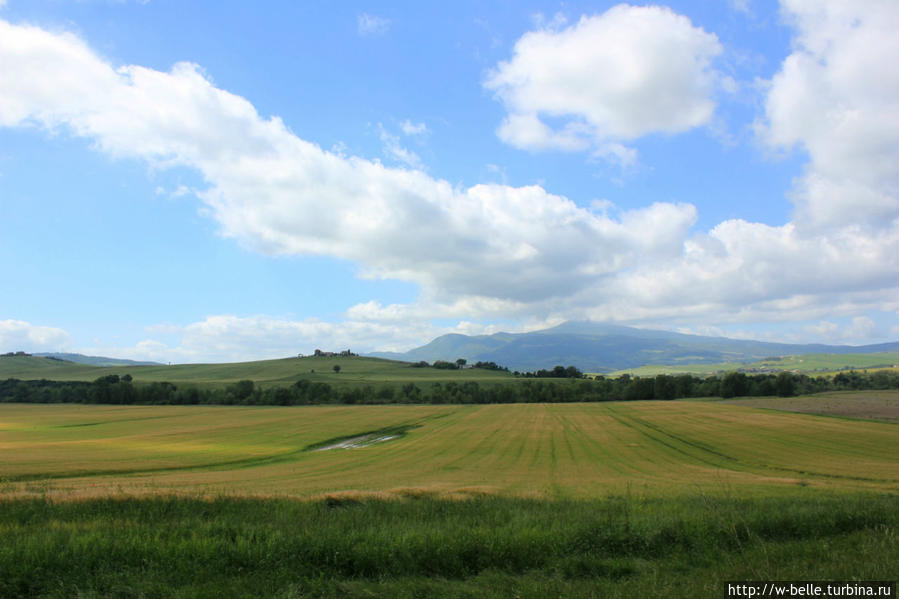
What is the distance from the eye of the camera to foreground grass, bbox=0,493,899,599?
716 cm

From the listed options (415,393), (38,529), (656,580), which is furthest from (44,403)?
(656,580)

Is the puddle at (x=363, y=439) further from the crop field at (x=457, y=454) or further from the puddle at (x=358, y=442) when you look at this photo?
the crop field at (x=457, y=454)

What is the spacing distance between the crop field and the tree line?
36.2m

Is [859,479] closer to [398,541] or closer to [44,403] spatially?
[398,541]

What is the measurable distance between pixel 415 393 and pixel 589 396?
4720 centimetres

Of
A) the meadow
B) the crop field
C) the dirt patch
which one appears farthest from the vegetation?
the meadow

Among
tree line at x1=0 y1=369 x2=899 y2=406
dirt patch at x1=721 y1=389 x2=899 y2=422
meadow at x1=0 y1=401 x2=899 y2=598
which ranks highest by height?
meadow at x1=0 y1=401 x2=899 y2=598

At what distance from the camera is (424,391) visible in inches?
5285

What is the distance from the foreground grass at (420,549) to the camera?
7.16 metres

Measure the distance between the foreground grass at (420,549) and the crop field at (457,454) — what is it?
13.0 ft

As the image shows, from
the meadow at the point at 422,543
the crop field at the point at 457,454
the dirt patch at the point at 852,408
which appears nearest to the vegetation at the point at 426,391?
the dirt patch at the point at 852,408

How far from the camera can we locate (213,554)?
816cm

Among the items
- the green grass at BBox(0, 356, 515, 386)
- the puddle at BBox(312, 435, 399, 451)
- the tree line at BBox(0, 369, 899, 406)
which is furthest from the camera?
the green grass at BBox(0, 356, 515, 386)

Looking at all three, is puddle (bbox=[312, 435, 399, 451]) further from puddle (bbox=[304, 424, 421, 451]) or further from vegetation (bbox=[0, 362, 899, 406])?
vegetation (bbox=[0, 362, 899, 406])
